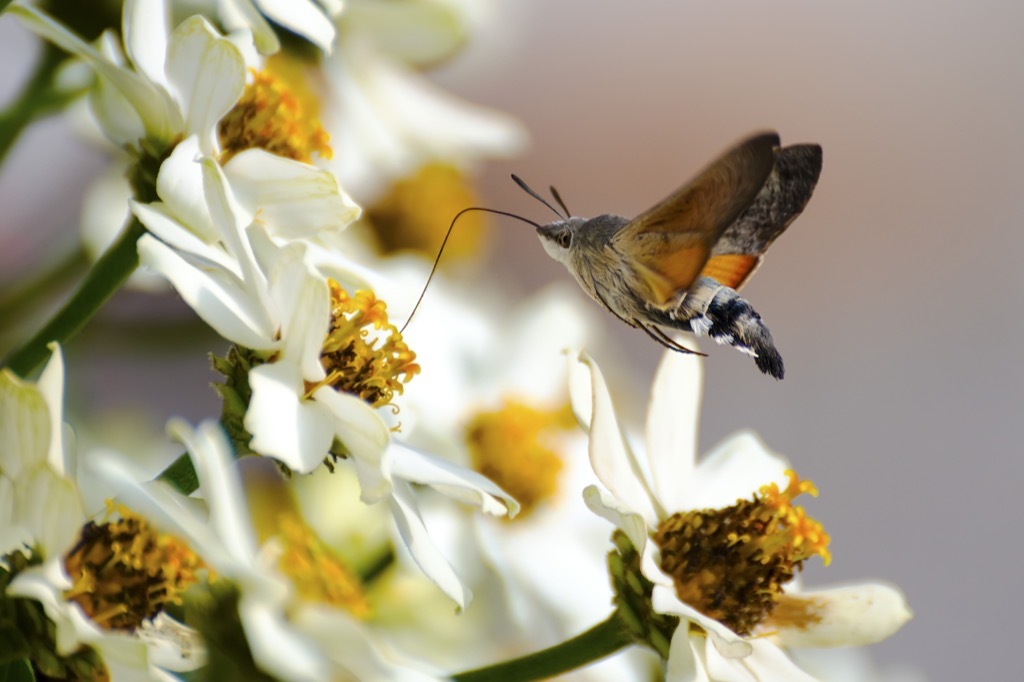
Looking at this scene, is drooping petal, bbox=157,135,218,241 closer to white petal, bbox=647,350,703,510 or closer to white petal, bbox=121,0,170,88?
white petal, bbox=121,0,170,88

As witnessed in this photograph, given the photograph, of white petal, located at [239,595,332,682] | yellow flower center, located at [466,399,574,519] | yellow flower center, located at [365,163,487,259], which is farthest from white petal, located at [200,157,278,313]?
yellow flower center, located at [365,163,487,259]

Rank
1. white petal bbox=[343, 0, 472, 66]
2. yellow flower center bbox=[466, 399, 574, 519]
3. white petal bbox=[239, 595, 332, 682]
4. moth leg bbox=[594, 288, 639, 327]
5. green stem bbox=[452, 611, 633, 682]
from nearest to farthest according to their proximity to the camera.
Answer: white petal bbox=[239, 595, 332, 682] → green stem bbox=[452, 611, 633, 682] → moth leg bbox=[594, 288, 639, 327] → white petal bbox=[343, 0, 472, 66] → yellow flower center bbox=[466, 399, 574, 519]

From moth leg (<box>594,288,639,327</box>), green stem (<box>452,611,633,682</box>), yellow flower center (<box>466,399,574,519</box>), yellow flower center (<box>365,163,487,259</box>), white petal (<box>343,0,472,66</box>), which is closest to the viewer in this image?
green stem (<box>452,611,633,682</box>)

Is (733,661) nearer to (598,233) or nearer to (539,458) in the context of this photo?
(598,233)

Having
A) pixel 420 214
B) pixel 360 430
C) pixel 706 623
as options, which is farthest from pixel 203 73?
pixel 420 214

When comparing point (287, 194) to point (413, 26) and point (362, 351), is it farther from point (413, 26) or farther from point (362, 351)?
point (413, 26)

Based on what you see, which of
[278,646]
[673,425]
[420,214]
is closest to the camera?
[278,646]

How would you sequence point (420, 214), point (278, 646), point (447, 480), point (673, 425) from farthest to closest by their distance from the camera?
point (420, 214)
point (673, 425)
point (447, 480)
point (278, 646)

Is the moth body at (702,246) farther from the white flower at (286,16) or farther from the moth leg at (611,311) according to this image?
the white flower at (286,16)
